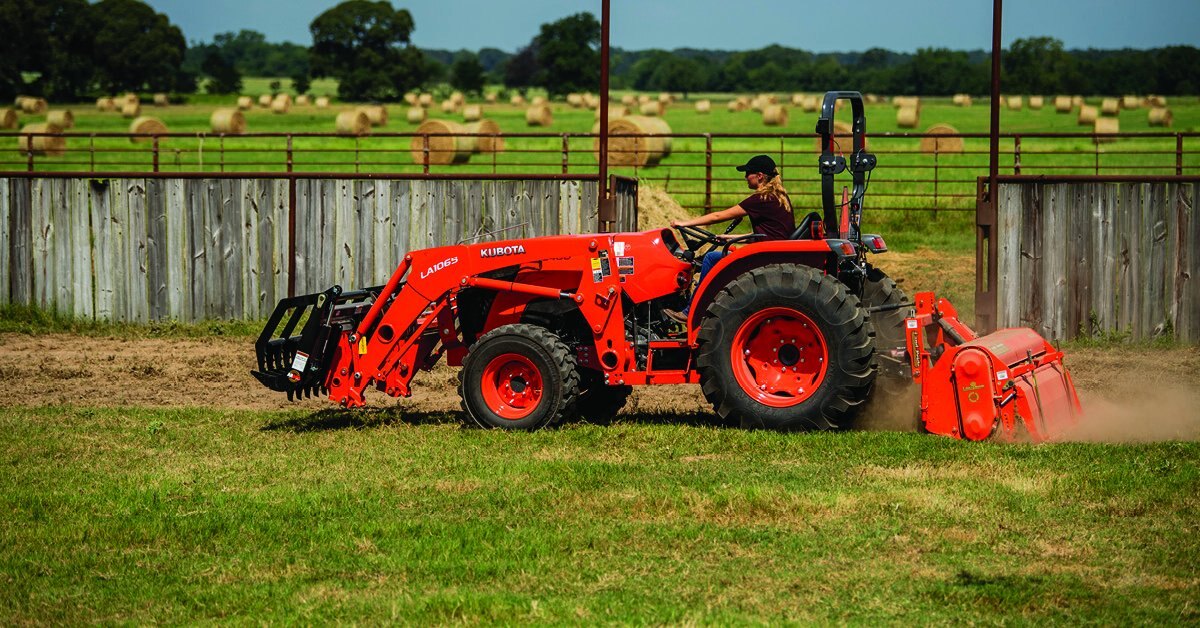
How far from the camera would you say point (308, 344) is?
973 cm

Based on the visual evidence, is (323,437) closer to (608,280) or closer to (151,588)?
(608,280)

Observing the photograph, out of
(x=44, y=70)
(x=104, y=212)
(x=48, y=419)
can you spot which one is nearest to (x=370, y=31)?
(x=44, y=70)

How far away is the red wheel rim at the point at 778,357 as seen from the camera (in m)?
9.09

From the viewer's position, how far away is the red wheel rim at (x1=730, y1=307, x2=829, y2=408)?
29.8 feet

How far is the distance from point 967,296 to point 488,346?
8.42 m

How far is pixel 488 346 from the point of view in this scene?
948cm

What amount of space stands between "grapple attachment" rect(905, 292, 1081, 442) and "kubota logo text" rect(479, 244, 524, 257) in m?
2.64

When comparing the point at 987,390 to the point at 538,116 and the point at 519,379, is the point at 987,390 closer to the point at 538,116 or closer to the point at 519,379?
the point at 519,379

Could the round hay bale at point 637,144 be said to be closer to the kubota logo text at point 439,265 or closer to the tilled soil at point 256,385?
the tilled soil at point 256,385

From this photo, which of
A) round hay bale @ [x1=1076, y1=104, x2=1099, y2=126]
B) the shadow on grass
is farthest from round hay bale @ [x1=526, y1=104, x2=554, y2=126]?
the shadow on grass

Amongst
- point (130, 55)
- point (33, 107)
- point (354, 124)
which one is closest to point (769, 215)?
point (354, 124)

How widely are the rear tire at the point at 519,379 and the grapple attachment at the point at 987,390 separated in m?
2.23

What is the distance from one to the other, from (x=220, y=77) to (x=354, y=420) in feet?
264

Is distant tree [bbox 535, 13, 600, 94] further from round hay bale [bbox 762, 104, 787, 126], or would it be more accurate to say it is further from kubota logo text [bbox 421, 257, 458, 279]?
Result: kubota logo text [bbox 421, 257, 458, 279]
